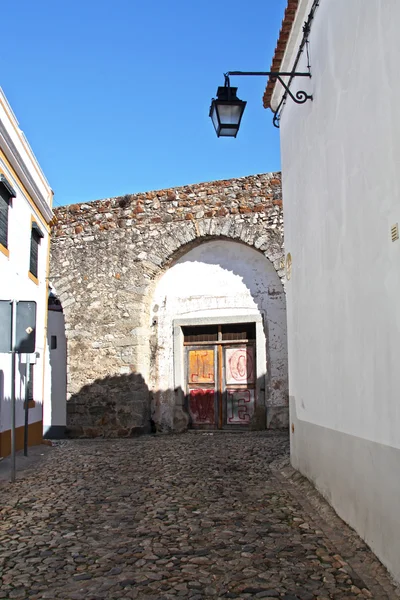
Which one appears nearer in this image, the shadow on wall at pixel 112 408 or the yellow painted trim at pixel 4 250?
the yellow painted trim at pixel 4 250

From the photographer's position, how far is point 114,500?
15.7 feet

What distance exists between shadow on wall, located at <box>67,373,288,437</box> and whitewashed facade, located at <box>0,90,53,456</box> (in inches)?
46.5

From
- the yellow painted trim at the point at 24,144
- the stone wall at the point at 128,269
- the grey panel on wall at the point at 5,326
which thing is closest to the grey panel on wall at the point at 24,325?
the grey panel on wall at the point at 5,326

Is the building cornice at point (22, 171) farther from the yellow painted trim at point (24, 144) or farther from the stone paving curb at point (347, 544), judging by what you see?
the stone paving curb at point (347, 544)

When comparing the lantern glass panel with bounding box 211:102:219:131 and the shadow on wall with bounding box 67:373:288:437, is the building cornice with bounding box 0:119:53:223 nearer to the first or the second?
the shadow on wall with bounding box 67:373:288:437

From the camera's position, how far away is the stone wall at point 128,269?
10.3m

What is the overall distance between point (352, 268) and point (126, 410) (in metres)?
7.48

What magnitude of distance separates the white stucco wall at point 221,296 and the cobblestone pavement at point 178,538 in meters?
4.08

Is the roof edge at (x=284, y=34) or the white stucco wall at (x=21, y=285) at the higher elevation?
the roof edge at (x=284, y=34)

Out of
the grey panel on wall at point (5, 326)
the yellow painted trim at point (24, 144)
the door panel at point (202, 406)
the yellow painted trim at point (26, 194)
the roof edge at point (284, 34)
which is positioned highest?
the yellow painted trim at point (24, 144)

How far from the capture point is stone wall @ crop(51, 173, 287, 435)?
10.3 m

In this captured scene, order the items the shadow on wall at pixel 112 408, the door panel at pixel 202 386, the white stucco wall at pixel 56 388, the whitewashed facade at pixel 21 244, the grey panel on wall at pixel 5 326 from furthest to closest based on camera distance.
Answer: the white stucco wall at pixel 56 388, the door panel at pixel 202 386, the shadow on wall at pixel 112 408, the whitewashed facade at pixel 21 244, the grey panel on wall at pixel 5 326

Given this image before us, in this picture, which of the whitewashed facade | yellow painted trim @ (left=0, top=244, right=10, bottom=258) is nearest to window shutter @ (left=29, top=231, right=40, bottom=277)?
the whitewashed facade

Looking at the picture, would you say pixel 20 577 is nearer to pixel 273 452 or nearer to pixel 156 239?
pixel 273 452
